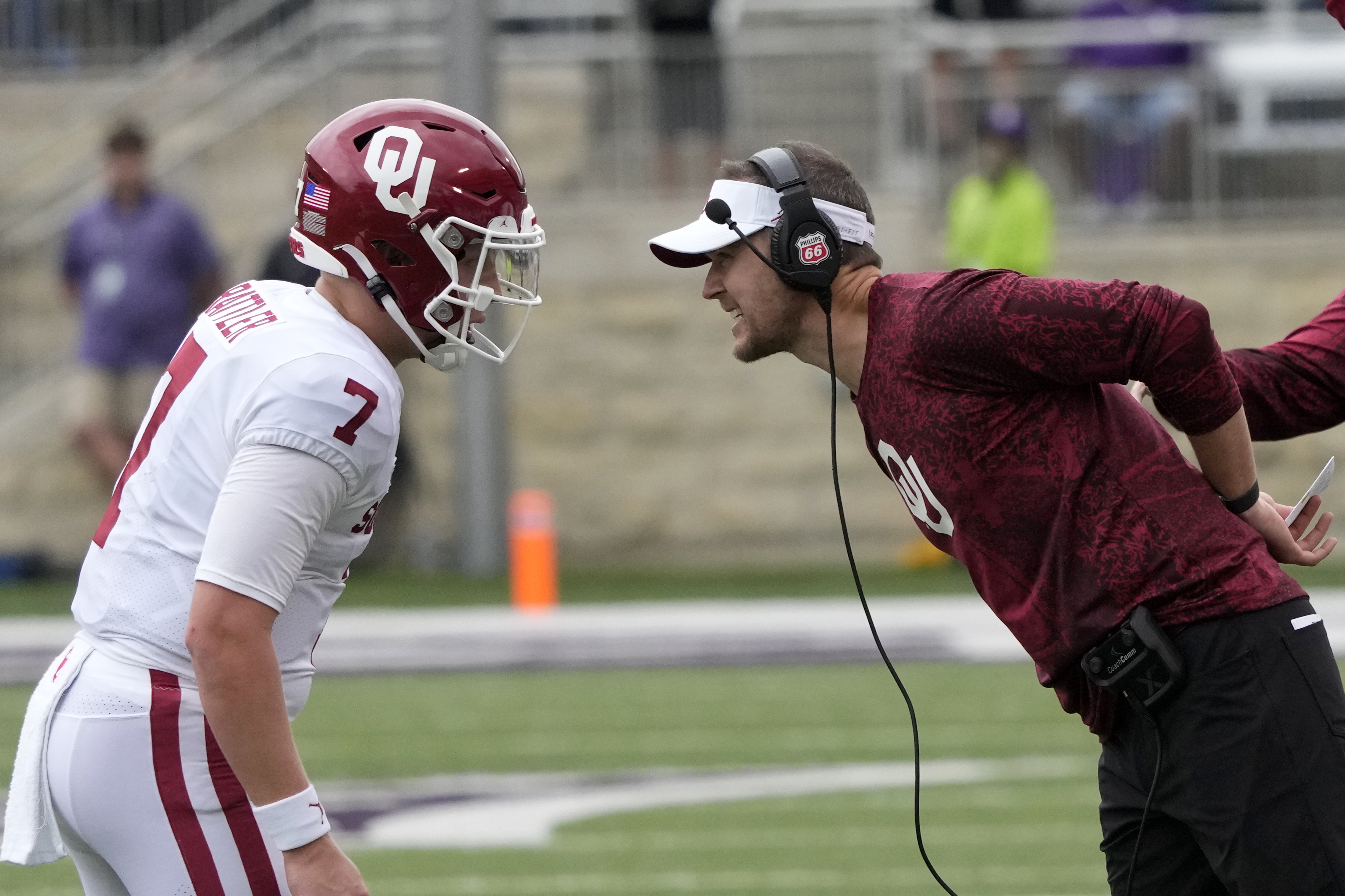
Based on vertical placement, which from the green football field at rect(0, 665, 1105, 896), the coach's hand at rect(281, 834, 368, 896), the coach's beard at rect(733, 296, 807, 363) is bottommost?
the green football field at rect(0, 665, 1105, 896)

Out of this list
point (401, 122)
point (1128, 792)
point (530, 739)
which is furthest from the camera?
point (530, 739)

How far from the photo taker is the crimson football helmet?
3057mm

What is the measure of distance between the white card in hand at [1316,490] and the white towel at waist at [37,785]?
2003mm

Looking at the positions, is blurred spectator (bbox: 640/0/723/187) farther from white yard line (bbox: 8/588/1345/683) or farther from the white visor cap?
the white visor cap

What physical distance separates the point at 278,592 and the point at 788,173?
1.23 metres

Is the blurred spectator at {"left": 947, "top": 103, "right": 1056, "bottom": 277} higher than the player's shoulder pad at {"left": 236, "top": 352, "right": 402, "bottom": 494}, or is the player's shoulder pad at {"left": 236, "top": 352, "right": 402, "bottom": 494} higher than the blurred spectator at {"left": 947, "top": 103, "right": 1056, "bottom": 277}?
the player's shoulder pad at {"left": 236, "top": 352, "right": 402, "bottom": 494}

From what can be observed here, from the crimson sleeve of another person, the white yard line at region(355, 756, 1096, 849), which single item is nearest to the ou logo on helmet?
the crimson sleeve of another person

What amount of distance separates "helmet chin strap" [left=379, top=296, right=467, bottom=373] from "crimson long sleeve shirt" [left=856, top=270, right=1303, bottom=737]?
0.68 meters

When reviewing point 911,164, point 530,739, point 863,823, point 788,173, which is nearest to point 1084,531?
point 788,173

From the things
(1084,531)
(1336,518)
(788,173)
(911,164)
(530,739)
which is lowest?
(1336,518)

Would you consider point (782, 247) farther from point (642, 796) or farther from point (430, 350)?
point (642, 796)

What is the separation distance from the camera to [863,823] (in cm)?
637

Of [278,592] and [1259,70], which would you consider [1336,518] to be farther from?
[278,592]

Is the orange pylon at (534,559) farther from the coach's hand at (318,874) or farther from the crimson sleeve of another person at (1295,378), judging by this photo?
the coach's hand at (318,874)
